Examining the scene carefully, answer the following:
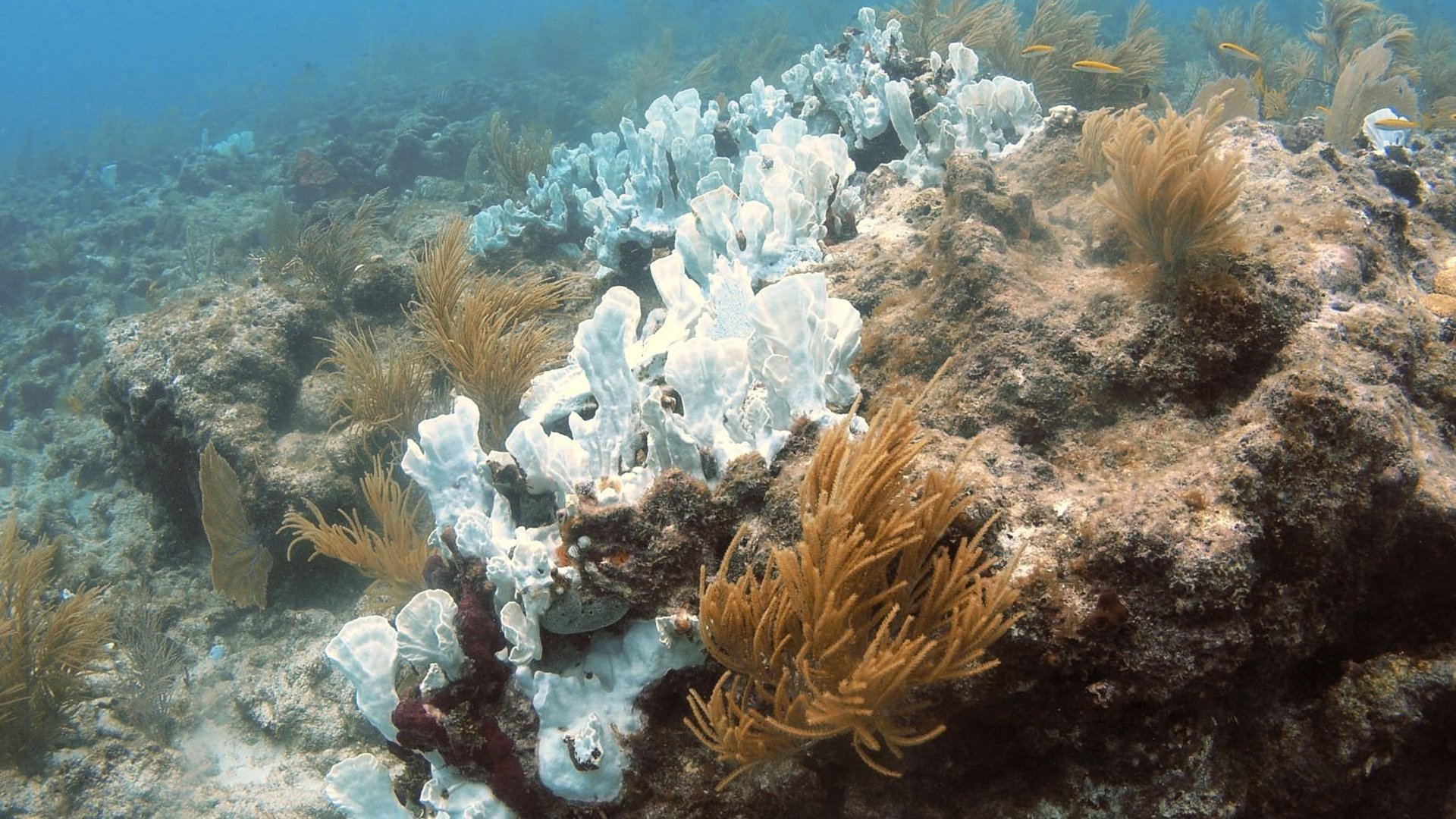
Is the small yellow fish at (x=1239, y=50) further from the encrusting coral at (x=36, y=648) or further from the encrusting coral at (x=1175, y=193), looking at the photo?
the encrusting coral at (x=36, y=648)

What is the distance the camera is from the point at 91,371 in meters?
10.7

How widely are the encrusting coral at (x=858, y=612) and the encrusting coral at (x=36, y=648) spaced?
568 centimetres

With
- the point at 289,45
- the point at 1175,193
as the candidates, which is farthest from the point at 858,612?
the point at 289,45

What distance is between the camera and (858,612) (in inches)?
72.5

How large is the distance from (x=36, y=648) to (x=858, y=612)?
21.0 feet

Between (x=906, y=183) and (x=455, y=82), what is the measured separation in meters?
22.1

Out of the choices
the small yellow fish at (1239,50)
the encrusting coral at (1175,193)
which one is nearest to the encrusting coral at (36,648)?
the encrusting coral at (1175,193)

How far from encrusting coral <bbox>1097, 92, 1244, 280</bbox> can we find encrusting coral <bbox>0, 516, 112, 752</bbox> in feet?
23.6

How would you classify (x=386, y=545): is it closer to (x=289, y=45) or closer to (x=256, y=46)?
(x=289, y=45)

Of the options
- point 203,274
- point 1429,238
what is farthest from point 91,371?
point 1429,238

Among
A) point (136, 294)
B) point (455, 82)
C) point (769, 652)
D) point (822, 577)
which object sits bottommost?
point (136, 294)

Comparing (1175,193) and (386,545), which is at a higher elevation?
(1175,193)

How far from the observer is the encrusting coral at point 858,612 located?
5.48ft

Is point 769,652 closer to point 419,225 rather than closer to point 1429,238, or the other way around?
point 1429,238
